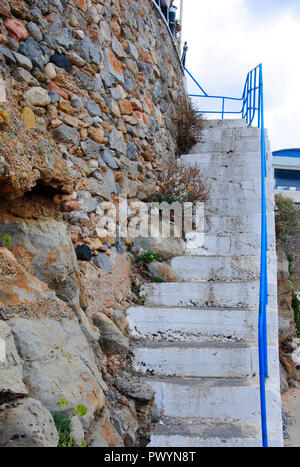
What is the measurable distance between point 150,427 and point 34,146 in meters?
1.83

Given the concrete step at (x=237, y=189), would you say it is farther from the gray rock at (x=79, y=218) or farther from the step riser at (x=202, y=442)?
the step riser at (x=202, y=442)

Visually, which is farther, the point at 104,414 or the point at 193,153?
the point at 193,153

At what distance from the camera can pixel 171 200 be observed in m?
4.66

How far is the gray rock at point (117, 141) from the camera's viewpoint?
388 centimetres

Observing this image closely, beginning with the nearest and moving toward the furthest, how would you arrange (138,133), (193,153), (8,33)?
(8,33) < (138,133) < (193,153)

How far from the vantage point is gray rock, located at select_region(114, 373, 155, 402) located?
2.90 metres

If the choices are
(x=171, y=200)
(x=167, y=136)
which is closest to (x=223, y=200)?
A: (x=171, y=200)

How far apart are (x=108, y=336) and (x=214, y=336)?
84 cm

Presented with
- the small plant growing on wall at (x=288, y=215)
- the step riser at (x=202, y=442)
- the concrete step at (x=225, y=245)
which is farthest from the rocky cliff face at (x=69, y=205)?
the small plant growing on wall at (x=288, y=215)

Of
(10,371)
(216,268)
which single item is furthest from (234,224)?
(10,371)

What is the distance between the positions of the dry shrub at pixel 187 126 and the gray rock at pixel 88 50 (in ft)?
7.41

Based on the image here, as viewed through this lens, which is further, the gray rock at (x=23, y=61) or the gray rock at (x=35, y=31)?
the gray rock at (x=35, y=31)

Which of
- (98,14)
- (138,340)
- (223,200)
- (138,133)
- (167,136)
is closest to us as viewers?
(138,340)

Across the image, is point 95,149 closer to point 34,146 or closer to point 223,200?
point 34,146
